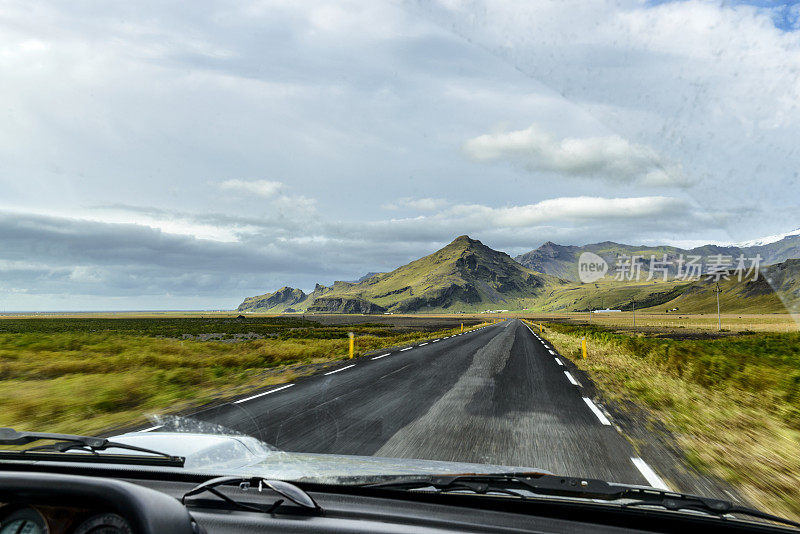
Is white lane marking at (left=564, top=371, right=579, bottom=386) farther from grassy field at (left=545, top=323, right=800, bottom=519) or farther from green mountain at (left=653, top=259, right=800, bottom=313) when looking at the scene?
green mountain at (left=653, top=259, right=800, bottom=313)

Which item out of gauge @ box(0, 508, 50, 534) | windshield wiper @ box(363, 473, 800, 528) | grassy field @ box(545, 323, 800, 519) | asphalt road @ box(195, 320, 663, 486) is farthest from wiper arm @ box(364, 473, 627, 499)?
grassy field @ box(545, 323, 800, 519)

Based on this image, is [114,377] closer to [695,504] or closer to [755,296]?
[695,504]

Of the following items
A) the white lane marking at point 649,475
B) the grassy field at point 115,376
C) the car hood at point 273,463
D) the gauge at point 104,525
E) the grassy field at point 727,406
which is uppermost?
the gauge at point 104,525

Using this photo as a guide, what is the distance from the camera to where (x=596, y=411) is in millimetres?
7711

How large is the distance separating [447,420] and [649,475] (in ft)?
9.70

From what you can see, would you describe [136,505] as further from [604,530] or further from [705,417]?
[705,417]

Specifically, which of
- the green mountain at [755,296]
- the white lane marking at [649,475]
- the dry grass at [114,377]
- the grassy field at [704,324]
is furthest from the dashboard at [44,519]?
the green mountain at [755,296]

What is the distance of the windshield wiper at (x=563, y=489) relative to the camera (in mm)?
2217

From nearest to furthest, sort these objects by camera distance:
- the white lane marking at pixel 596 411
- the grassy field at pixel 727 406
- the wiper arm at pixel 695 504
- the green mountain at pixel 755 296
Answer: the wiper arm at pixel 695 504, the grassy field at pixel 727 406, the white lane marking at pixel 596 411, the green mountain at pixel 755 296

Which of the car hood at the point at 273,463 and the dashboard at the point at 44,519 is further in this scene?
the car hood at the point at 273,463

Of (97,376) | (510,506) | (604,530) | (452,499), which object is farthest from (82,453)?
(97,376)

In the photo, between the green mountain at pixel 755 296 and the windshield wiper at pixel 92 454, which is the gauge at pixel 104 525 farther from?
the green mountain at pixel 755 296

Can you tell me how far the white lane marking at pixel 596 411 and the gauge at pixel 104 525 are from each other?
6826 mm

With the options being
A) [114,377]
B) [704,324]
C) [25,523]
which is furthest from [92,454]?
[704,324]
